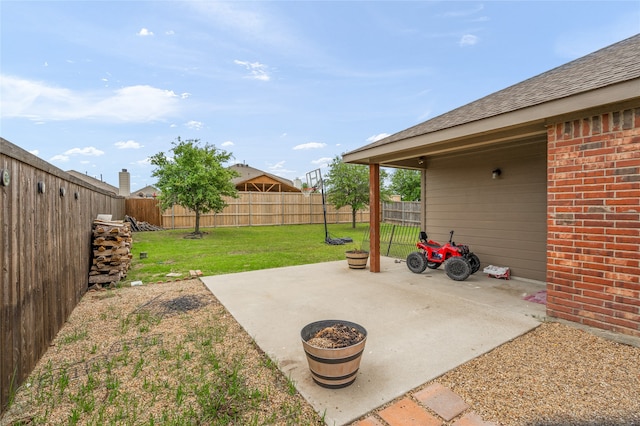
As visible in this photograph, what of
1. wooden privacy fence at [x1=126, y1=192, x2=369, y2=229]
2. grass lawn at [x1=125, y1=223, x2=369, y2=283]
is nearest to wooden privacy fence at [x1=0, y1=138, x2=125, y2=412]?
grass lawn at [x1=125, y1=223, x2=369, y2=283]

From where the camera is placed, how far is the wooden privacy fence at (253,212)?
15906mm

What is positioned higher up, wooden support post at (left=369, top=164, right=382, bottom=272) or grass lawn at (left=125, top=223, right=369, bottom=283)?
wooden support post at (left=369, top=164, right=382, bottom=272)

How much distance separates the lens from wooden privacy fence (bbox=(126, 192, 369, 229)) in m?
15.9

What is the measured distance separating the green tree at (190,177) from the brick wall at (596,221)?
11818mm

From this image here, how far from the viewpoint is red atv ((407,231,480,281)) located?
201 inches

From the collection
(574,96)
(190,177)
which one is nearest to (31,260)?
(574,96)

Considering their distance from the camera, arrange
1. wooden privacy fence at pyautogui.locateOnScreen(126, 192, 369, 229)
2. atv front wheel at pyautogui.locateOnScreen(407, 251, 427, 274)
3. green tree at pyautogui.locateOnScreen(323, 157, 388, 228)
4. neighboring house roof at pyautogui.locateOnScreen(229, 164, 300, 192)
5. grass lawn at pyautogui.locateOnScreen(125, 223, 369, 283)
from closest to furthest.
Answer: atv front wheel at pyautogui.locateOnScreen(407, 251, 427, 274) < grass lawn at pyautogui.locateOnScreen(125, 223, 369, 283) < wooden privacy fence at pyautogui.locateOnScreen(126, 192, 369, 229) < green tree at pyautogui.locateOnScreen(323, 157, 388, 228) < neighboring house roof at pyautogui.locateOnScreen(229, 164, 300, 192)

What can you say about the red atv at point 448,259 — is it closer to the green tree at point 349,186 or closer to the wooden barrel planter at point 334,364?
the wooden barrel planter at point 334,364

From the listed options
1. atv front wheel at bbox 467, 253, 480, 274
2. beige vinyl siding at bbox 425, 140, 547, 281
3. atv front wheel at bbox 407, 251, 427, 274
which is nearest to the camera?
beige vinyl siding at bbox 425, 140, 547, 281

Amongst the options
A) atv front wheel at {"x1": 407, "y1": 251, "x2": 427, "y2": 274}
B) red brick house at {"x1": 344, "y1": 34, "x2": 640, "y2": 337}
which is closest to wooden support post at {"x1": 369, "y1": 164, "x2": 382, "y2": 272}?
atv front wheel at {"x1": 407, "y1": 251, "x2": 427, "y2": 274}

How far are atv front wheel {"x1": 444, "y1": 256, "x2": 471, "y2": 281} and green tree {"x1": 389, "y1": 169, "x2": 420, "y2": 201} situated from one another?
1555 cm

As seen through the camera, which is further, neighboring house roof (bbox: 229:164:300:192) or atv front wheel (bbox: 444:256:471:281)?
neighboring house roof (bbox: 229:164:300:192)

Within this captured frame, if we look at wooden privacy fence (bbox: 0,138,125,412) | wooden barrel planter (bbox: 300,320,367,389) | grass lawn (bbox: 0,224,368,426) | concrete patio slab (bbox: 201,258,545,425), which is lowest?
grass lawn (bbox: 0,224,368,426)

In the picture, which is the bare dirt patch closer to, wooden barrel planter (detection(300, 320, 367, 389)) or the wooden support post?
wooden barrel planter (detection(300, 320, 367, 389))
